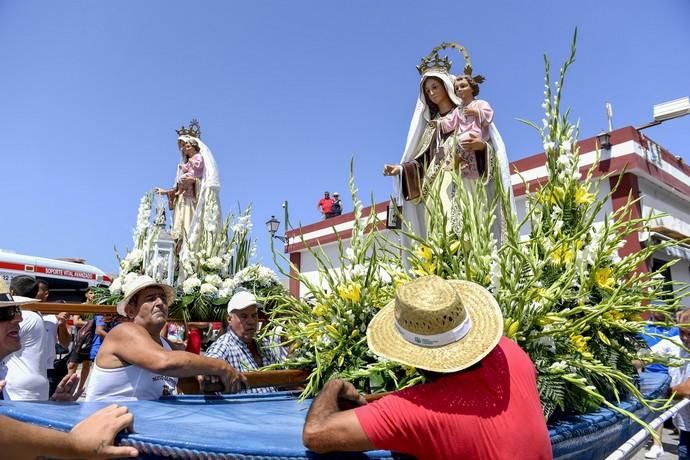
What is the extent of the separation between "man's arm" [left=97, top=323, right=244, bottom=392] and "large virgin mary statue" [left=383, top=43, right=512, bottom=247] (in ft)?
5.94

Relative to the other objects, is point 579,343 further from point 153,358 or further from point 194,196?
point 194,196

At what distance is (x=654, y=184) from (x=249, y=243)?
979cm

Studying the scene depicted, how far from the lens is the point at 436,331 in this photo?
144 centimetres

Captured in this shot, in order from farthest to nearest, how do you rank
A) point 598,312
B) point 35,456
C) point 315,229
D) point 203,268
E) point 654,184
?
point 315,229, point 654,184, point 203,268, point 598,312, point 35,456

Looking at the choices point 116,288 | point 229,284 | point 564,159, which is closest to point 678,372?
point 564,159

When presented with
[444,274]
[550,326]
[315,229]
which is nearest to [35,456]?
[444,274]

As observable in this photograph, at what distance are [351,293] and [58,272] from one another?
1282cm

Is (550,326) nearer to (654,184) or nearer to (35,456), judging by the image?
(35,456)

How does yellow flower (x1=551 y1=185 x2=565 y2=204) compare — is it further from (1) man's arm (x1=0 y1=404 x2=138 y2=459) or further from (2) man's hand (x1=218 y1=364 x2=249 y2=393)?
(1) man's arm (x1=0 y1=404 x2=138 y2=459)

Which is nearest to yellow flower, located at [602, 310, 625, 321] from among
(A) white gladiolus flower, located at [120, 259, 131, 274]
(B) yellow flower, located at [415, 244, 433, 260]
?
(B) yellow flower, located at [415, 244, 433, 260]

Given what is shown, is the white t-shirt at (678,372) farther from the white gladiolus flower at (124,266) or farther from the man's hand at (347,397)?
the white gladiolus flower at (124,266)

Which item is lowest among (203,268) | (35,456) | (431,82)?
(35,456)

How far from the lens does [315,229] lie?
17.8 metres

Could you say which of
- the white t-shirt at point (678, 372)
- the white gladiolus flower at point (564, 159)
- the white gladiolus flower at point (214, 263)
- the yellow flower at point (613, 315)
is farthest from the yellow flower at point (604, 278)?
the white gladiolus flower at point (214, 263)
